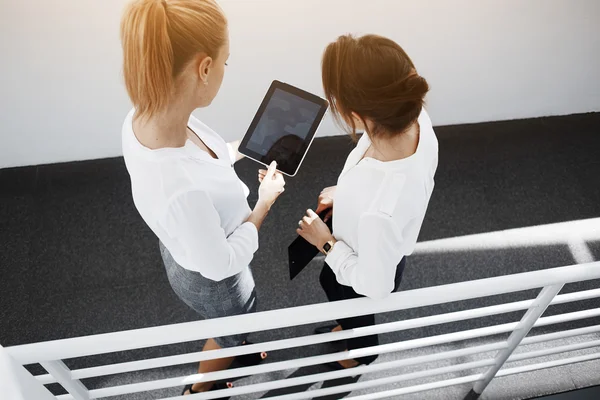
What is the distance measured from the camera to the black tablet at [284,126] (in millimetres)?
1505

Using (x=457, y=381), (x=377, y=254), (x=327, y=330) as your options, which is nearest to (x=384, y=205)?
(x=377, y=254)

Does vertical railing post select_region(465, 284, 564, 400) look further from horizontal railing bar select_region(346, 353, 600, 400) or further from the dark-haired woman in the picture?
the dark-haired woman

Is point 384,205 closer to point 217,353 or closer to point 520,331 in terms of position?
point 217,353

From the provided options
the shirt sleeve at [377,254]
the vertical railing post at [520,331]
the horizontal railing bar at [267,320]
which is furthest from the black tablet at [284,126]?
the vertical railing post at [520,331]

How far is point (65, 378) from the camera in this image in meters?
1.16

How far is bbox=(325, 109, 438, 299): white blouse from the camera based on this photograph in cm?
111

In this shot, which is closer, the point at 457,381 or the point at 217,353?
the point at 217,353

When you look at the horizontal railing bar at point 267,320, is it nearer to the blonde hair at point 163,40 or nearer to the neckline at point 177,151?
the neckline at point 177,151

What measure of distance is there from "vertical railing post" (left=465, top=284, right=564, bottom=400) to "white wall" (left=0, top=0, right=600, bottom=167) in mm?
1346

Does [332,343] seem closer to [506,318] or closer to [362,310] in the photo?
[506,318]

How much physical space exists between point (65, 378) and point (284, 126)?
843mm

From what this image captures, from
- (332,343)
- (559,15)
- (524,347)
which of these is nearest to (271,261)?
(332,343)

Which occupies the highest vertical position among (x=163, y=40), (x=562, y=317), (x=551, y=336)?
(x=163, y=40)

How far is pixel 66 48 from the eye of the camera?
6.93 ft
